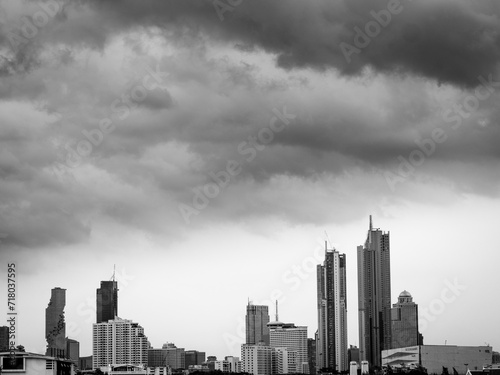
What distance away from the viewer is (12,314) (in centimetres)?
8481

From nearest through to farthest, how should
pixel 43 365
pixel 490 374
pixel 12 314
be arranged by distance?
pixel 12 314
pixel 43 365
pixel 490 374

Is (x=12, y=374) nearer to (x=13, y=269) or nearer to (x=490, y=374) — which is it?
(x=13, y=269)

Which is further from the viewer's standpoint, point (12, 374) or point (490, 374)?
point (490, 374)

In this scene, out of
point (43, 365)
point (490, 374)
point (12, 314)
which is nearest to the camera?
point (12, 314)

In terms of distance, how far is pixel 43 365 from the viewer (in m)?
93.3

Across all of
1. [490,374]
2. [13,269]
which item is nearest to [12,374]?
[13,269]

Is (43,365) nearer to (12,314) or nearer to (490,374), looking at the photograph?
(12,314)

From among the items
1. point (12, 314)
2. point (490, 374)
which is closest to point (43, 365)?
point (12, 314)

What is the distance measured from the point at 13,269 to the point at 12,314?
4103 millimetres

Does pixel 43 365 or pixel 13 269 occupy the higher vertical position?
pixel 13 269

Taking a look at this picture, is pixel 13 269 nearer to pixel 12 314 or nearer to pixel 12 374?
pixel 12 314

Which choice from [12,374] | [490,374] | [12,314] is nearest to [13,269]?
[12,314]

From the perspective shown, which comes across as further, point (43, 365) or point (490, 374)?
point (490, 374)

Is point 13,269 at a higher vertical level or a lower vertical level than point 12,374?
higher
